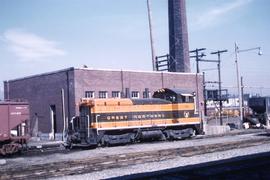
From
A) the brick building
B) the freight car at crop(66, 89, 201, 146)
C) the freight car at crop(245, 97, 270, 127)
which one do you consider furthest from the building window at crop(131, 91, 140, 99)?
the freight car at crop(245, 97, 270, 127)

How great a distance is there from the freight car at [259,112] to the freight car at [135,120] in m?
11.1

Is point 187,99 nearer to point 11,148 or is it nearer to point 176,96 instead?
point 176,96

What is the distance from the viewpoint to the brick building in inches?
1313

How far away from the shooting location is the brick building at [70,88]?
3334 cm

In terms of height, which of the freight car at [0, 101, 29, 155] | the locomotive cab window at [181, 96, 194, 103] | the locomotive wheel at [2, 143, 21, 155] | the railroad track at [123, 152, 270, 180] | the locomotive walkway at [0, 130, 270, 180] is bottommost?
the locomotive walkway at [0, 130, 270, 180]

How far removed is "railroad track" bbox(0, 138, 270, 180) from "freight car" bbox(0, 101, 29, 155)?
5.50 m

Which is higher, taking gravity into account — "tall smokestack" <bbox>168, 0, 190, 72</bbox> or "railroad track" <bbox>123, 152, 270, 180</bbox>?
"tall smokestack" <bbox>168, 0, 190, 72</bbox>

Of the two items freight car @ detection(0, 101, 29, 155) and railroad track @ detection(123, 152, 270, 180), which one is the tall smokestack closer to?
freight car @ detection(0, 101, 29, 155)

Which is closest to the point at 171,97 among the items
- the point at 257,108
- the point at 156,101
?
the point at 156,101

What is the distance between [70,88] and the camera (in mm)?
33188

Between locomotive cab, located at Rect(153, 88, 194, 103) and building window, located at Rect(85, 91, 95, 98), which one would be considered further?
building window, located at Rect(85, 91, 95, 98)

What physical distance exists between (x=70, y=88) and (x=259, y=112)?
18.9 meters

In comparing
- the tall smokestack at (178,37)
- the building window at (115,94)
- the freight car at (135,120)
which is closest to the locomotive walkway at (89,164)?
the freight car at (135,120)

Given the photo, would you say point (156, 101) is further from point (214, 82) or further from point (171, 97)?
point (214, 82)
